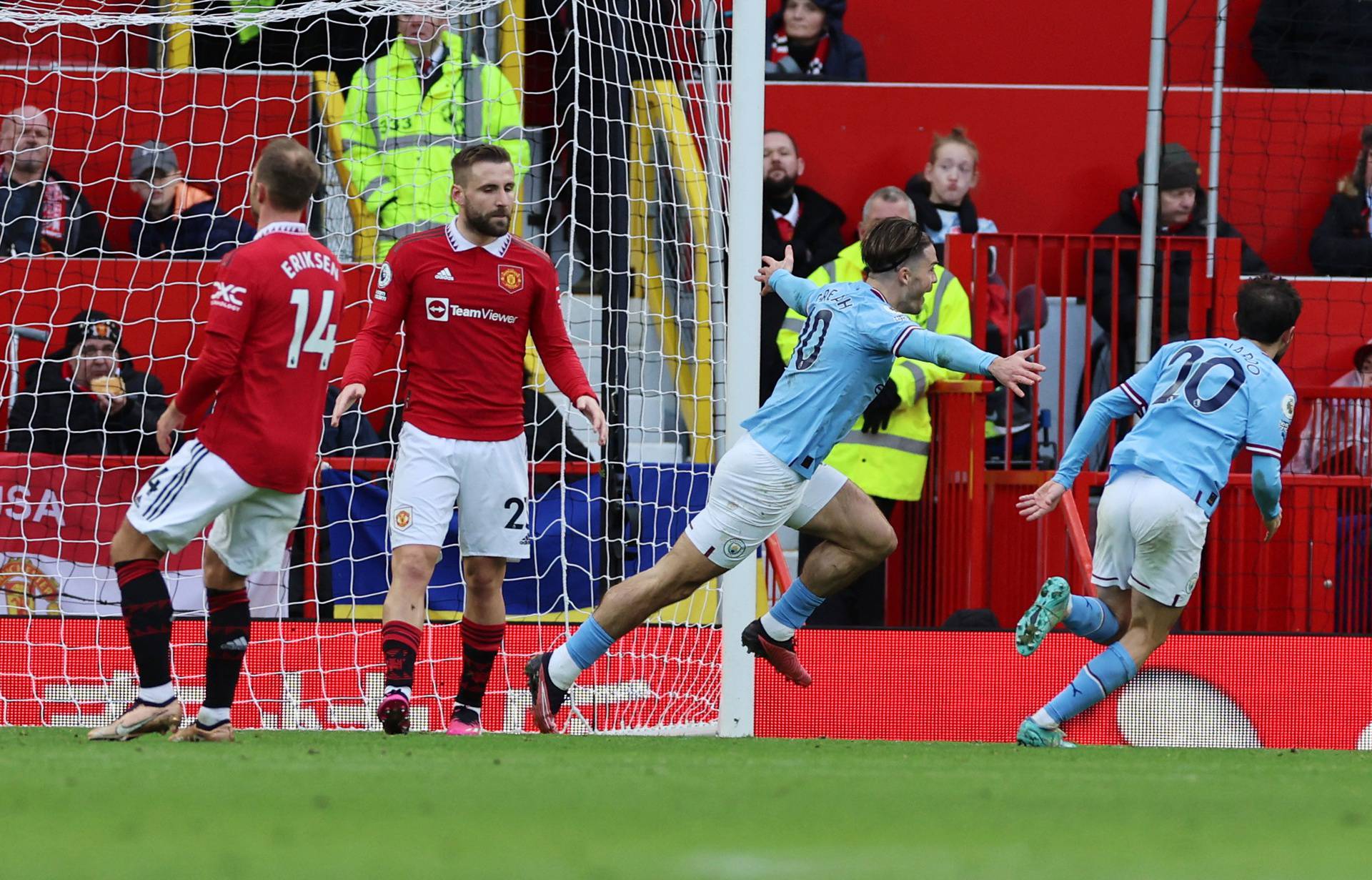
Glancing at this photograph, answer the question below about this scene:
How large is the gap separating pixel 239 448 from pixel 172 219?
132 inches

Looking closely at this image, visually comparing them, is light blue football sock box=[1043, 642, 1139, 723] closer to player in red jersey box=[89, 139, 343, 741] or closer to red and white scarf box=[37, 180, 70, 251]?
player in red jersey box=[89, 139, 343, 741]

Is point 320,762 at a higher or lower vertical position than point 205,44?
lower

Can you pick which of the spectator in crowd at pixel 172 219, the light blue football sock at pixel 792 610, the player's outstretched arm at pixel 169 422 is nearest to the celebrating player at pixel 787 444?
the light blue football sock at pixel 792 610

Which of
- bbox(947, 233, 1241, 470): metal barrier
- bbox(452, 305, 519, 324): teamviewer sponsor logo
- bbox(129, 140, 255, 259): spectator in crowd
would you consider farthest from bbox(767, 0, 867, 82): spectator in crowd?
bbox(452, 305, 519, 324): teamviewer sponsor logo

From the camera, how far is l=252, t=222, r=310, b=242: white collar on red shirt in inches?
201

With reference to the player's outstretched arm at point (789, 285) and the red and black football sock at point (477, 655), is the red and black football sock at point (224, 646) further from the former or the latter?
the player's outstretched arm at point (789, 285)

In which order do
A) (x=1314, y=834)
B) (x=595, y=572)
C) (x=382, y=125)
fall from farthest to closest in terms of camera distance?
(x=382, y=125)
(x=595, y=572)
(x=1314, y=834)

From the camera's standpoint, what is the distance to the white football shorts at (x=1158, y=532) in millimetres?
6047

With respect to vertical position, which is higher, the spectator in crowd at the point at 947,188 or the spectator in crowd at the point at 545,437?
the spectator in crowd at the point at 947,188

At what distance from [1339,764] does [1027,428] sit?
126 inches

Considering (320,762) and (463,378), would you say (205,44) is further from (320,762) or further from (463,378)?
(320,762)

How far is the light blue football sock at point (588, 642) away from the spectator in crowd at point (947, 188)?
12.1 ft

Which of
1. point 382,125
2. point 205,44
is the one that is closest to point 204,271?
point 382,125

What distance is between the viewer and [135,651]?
504cm
